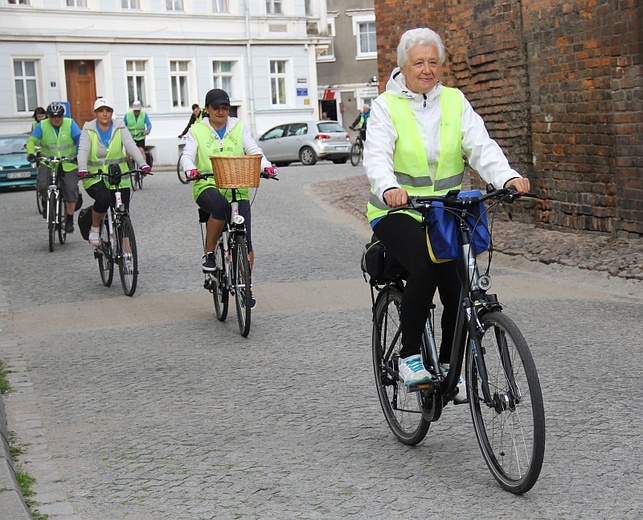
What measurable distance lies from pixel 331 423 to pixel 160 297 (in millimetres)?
5518

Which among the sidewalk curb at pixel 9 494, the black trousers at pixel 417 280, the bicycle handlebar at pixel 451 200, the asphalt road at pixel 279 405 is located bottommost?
the asphalt road at pixel 279 405

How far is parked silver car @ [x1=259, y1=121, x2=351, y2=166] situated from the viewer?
131ft

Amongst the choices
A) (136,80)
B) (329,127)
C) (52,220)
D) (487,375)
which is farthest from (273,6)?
(487,375)

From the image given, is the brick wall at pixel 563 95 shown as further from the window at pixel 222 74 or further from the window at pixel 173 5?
the window at pixel 222 74

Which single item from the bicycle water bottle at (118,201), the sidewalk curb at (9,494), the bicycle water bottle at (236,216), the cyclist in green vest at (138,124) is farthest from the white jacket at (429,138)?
the cyclist in green vest at (138,124)

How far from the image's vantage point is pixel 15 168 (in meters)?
30.3

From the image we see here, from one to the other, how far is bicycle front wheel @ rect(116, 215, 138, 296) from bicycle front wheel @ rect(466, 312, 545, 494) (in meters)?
6.95

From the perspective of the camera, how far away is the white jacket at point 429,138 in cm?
557

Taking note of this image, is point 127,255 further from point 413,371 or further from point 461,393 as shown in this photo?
point 461,393

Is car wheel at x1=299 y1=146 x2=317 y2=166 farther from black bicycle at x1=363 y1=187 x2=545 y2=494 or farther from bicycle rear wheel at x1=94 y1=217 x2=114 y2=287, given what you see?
black bicycle at x1=363 y1=187 x2=545 y2=494

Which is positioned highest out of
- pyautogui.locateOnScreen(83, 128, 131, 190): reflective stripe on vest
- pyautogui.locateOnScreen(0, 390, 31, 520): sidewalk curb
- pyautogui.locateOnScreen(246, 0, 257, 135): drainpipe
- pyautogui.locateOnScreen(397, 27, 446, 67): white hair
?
pyautogui.locateOnScreen(246, 0, 257, 135): drainpipe

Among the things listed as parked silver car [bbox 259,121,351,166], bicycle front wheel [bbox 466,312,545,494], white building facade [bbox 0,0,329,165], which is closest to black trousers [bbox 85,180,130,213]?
bicycle front wheel [bbox 466,312,545,494]

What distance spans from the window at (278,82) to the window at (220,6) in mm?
3033

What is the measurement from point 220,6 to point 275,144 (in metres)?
11.3
